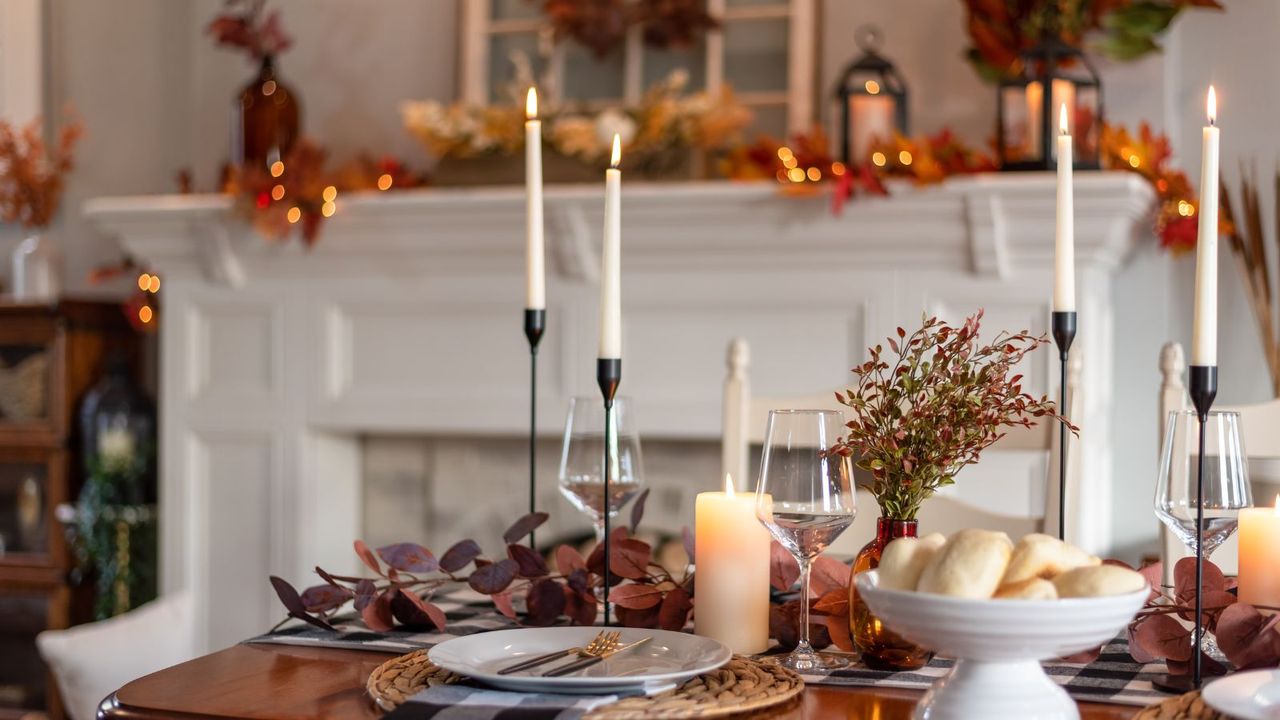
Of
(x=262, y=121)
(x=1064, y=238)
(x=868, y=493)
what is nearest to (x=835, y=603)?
(x=1064, y=238)

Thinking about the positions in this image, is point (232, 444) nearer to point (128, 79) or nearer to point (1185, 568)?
point (128, 79)

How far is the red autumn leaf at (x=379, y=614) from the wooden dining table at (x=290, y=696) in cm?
8

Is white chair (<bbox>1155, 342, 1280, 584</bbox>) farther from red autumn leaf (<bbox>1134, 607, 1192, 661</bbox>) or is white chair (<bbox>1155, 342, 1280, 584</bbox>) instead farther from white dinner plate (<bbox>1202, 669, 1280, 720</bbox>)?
white dinner plate (<bbox>1202, 669, 1280, 720</bbox>)

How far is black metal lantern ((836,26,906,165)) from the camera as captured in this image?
8.49ft

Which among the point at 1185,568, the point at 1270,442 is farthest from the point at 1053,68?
the point at 1185,568

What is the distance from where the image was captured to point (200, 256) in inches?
121

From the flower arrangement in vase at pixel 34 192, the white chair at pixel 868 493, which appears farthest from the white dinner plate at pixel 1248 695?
the flower arrangement in vase at pixel 34 192

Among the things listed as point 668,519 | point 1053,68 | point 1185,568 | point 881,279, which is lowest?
point 668,519

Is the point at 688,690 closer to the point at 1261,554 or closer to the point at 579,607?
the point at 579,607

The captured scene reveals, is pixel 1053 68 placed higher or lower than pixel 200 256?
higher

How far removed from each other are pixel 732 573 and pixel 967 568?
36cm

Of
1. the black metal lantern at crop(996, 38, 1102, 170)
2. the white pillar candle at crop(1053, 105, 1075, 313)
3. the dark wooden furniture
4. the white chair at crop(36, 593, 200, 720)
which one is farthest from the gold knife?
the dark wooden furniture

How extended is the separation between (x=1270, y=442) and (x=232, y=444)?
7.38 feet

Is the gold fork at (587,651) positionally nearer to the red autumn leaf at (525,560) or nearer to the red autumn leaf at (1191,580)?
the red autumn leaf at (525,560)
